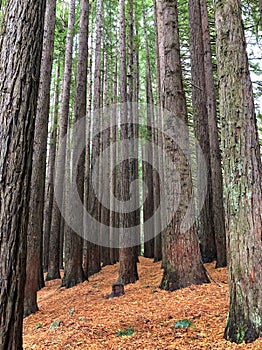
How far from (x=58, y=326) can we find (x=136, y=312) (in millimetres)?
1229

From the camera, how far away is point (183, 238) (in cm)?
591

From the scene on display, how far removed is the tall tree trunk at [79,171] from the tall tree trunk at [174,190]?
3.39 meters

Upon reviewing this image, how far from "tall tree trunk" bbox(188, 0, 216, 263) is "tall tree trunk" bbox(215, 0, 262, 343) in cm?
565

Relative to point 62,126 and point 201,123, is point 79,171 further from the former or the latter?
point 201,123

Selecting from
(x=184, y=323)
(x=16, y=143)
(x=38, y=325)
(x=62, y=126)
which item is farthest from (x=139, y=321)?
(x=62, y=126)

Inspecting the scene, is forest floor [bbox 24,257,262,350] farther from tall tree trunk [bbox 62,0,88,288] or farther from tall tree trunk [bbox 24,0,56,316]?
tall tree trunk [bbox 62,0,88,288]

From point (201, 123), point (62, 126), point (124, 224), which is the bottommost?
point (124, 224)

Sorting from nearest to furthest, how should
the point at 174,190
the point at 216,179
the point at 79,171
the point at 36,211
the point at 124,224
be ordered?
the point at 174,190, the point at 36,211, the point at 124,224, the point at 216,179, the point at 79,171

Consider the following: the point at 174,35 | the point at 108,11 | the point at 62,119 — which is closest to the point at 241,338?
the point at 174,35

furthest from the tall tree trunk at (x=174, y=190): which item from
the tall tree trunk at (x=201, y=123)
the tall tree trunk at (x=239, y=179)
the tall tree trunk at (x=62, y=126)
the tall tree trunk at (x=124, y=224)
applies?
the tall tree trunk at (x=62, y=126)

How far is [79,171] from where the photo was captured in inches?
369

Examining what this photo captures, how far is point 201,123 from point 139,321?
21.5ft

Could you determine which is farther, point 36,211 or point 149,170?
point 149,170

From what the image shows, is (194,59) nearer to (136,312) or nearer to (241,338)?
(136,312)
